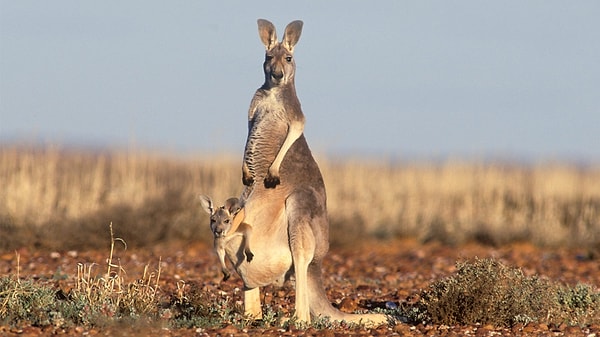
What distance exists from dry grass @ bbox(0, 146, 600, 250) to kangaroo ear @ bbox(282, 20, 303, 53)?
7.58 meters

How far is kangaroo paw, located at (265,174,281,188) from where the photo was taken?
325 inches

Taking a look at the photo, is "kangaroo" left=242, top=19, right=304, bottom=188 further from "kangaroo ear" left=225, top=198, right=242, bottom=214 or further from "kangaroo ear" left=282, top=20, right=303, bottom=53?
"kangaroo ear" left=225, top=198, right=242, bottom=214

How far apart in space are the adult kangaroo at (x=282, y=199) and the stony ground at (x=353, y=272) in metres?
0.46

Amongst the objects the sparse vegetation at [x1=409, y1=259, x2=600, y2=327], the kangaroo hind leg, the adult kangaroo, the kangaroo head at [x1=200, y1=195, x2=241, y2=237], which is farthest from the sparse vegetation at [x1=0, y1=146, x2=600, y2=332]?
the kangaroo head at [x1=200, y1=195, x2=241, y2=237]

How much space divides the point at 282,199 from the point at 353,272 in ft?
18.5

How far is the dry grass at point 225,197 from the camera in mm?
15688

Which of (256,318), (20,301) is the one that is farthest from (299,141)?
(20,301)

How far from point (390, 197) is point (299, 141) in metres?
12.7

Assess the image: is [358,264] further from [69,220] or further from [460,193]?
[460,193]

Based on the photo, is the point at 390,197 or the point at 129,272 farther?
the point at 390,197

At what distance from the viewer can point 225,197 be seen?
58.9 feet

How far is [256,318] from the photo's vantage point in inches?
335

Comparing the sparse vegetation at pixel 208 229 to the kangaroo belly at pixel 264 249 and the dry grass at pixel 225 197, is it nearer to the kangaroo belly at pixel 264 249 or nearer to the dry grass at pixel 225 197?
the dry grass at pixel 225 197

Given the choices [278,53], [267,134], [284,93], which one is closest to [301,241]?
[267,134]
